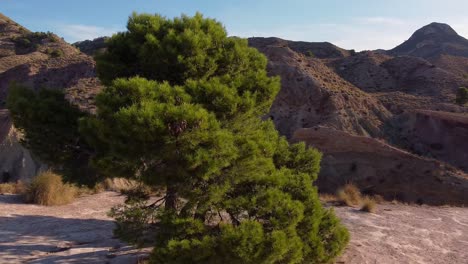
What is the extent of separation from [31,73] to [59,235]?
27673mm

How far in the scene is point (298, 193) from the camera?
7102mm

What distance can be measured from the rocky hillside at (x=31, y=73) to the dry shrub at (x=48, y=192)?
131 cm

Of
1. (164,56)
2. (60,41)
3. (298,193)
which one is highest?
(60,41)

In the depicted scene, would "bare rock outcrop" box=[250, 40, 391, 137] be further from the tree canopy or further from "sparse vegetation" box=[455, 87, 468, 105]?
the tree canopy

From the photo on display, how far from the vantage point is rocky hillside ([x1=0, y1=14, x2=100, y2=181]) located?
68.2 ft

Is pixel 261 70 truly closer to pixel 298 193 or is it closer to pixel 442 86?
pixel 298 193

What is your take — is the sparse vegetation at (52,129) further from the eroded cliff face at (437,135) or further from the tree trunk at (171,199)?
the eroded cliff face at (437,135)

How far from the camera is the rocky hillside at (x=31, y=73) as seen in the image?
68.2 ft

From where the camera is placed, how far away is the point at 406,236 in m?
10.8

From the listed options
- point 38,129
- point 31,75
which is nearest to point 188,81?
point 38,129

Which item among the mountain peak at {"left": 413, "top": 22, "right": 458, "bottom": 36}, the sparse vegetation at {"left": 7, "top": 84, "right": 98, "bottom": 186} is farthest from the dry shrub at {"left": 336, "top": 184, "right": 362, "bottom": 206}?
the mountain peak at {"left": 413, "top": 22, "right": 458, "bottom": 36}

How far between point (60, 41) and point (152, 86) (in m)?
48.0

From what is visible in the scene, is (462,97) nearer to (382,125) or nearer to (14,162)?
(382,125)

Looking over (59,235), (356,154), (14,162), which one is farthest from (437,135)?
(14,162)
